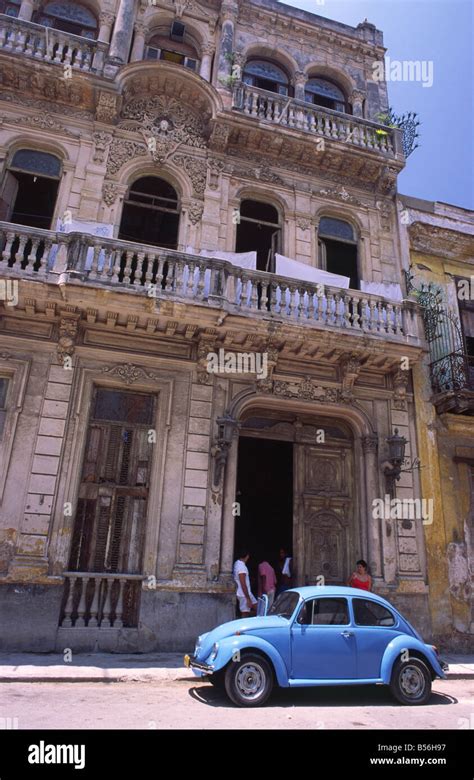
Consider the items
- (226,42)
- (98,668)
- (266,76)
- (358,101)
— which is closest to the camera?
(98,668)

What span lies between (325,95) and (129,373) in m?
10.4

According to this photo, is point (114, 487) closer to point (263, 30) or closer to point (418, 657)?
point (418, 657)

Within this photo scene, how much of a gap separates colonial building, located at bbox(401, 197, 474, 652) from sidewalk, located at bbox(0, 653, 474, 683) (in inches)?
75.1

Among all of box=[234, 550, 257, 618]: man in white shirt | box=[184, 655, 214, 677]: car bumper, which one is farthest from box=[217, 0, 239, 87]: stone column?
box=[184, 655, 214, 677]: car bumper

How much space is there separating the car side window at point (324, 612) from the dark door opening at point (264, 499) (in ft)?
19.1

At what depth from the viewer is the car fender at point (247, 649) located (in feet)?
18.6

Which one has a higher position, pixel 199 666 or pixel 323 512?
pixel 323 512

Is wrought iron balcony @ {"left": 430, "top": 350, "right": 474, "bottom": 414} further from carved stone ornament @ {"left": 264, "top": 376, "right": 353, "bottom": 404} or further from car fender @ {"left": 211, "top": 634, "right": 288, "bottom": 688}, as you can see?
car fender @ {"left": 211, "top": 634, "right": 288, "bottom": 688}

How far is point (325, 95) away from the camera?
47.6ft

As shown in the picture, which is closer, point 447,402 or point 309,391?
point 309,391

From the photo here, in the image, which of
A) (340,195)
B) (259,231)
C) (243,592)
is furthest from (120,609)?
(340,195)

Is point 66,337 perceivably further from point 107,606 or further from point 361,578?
point 361,578

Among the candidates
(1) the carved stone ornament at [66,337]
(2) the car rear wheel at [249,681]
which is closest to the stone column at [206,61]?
(1) the carved stone ornament at [66,337]
